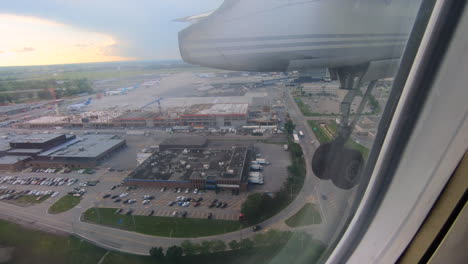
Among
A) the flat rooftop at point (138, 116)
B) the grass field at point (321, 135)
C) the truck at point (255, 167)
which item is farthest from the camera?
the flat rooftop at point (138, 116)

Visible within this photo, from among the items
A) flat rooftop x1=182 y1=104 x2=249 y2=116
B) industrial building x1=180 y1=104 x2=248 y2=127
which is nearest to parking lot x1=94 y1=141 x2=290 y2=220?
industrial building x1=180 y1=104 x2=248 y2=127

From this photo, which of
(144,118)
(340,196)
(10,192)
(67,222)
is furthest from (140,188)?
(340,196)

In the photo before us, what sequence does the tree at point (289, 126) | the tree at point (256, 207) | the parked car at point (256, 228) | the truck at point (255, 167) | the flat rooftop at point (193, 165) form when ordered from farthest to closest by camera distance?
the tree at point (289, 126)
the truck at point (255, 167)
the flat rooftop at point (193, 165)
the tree at point (256, 207)
the parked car at point (256, 228)

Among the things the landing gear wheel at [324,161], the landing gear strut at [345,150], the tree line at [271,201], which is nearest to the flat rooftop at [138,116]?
the tree line at [271,201]

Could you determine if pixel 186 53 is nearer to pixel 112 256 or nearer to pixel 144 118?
pixel 112 256

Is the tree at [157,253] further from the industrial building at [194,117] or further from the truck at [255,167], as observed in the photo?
the industrial building at [194,117]

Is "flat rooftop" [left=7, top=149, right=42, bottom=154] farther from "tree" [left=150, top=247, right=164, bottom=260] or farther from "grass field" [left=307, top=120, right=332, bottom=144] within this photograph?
"grass field" [left=307, top=120, right=332, bottom=144]

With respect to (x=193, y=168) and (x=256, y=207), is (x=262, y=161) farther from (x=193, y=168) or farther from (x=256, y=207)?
(x=256, y=207)
